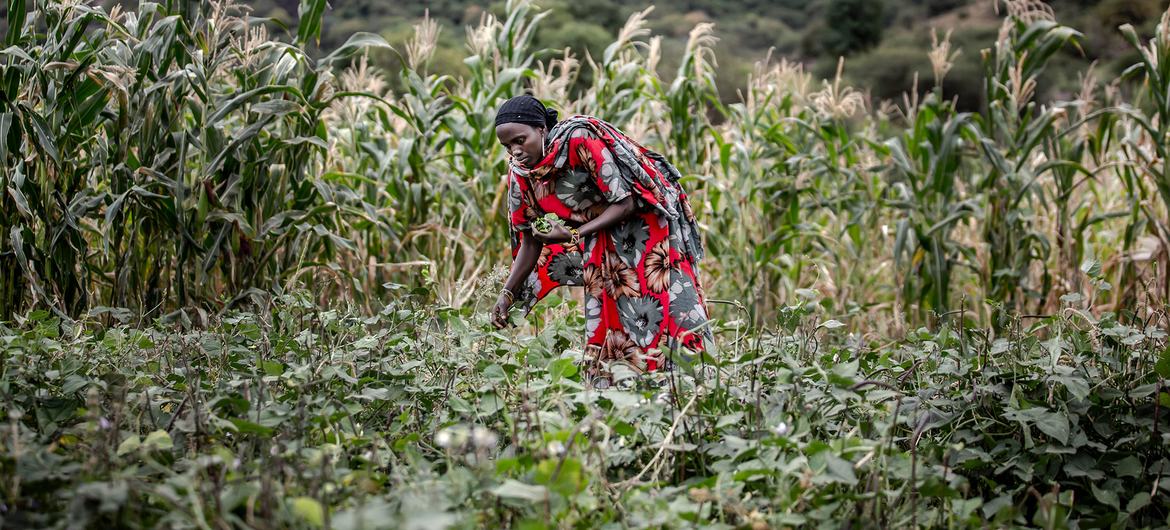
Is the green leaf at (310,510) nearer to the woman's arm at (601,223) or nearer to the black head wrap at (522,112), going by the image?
the woman's arm at (601,223)

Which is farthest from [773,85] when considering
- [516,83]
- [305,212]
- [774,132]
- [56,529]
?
[56,529]

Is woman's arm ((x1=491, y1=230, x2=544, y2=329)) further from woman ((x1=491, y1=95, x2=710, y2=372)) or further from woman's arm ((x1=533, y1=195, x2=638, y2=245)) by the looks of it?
woman's arm ((x1=533, y1=195, x2=638, y2=245))

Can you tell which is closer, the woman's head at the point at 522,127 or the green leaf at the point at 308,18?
the woman's head at the point at 522,127

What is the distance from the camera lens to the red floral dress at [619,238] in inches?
126

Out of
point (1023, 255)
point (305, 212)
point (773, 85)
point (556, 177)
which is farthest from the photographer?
point (773, 85)

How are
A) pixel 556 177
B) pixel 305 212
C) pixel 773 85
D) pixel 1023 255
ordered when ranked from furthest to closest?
pixel 773 85 < pixel 1023 255 < pixel 305 212 < pixel 556 177

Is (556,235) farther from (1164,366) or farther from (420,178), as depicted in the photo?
(420,178)

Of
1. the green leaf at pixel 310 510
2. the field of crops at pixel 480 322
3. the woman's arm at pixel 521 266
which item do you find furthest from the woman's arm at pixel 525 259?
the green leaf at pixel 310 510

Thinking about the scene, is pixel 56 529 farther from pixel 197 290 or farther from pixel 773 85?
pixel 773 85

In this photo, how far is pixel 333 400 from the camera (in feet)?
6.43

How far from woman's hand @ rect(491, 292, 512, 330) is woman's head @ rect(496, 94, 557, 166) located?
511 millimetres

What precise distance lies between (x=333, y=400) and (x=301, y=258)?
2484 millimetres

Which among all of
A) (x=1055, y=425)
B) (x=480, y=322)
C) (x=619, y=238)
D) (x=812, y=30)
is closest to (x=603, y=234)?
(x=619, y=238)

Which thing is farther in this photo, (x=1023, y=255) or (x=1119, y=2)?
(x=1119, y=2)
